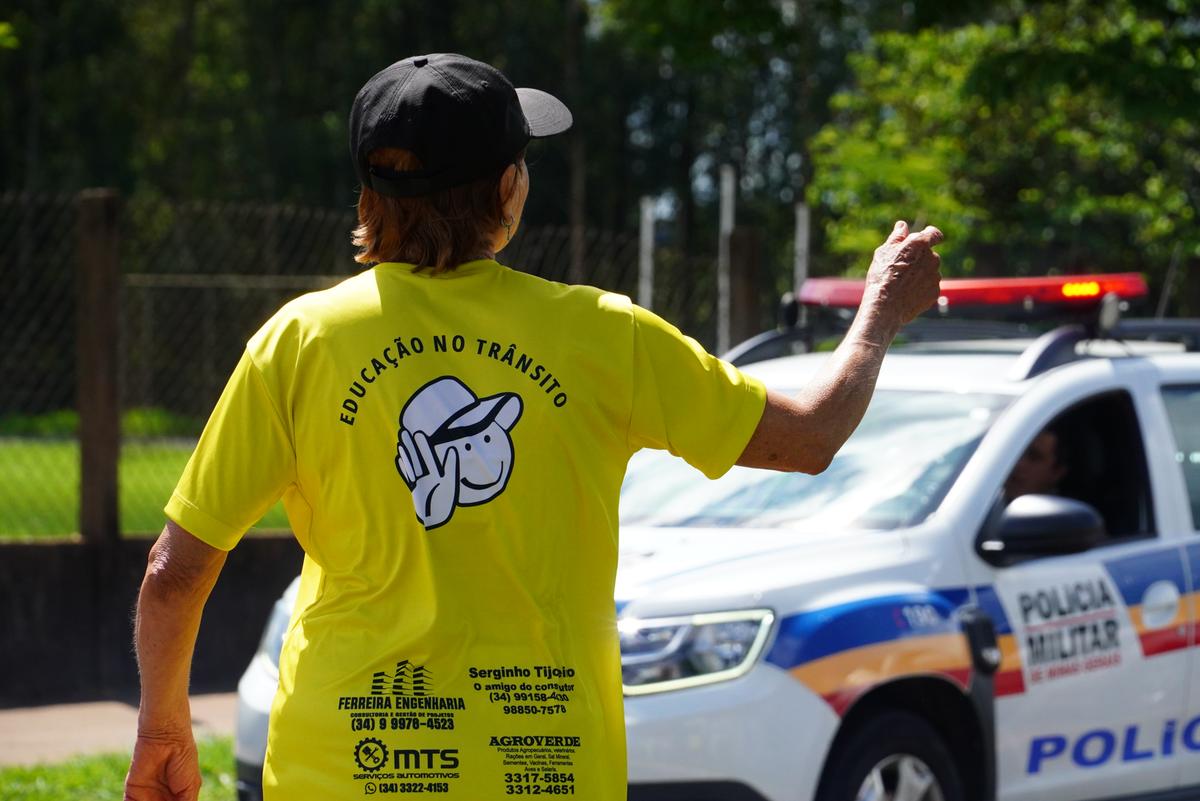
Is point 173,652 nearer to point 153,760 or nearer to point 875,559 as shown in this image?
point 153,760

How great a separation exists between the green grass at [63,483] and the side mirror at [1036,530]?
4444 millimetres

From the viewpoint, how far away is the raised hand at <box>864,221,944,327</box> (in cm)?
243

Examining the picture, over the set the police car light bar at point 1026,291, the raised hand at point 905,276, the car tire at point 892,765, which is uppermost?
the raised hand at point 905,276

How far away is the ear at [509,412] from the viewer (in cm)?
213

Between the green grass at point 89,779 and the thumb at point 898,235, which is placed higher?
the thumb at point 898,235

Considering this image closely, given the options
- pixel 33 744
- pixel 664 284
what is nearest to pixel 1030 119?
pixel 664 284

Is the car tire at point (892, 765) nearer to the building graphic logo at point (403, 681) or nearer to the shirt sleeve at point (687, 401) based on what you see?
the shirt sleeve at point (687, 401)

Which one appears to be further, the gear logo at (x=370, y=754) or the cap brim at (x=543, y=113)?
the cap brim at (x=543, y=113)

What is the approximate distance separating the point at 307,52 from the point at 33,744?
40566 mm

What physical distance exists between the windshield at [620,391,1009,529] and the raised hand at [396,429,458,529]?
2.65 metres

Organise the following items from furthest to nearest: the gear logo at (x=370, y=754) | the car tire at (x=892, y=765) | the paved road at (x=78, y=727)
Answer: the paved road at (x=78, y=727) < the car tire at (x=892, y=765) < the gear logo at (x=370, y=754)

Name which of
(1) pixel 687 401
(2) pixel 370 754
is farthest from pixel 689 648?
(2) pixel 370 754

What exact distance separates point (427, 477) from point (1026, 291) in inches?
142

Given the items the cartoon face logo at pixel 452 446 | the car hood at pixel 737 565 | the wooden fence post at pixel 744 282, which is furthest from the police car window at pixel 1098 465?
the wooden fence post at pixel 744 282
